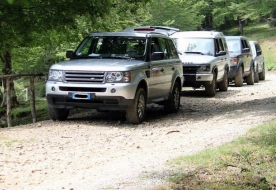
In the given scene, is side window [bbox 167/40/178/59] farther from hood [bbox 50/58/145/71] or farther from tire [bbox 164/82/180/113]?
hood [bbox 50/58/145/71]

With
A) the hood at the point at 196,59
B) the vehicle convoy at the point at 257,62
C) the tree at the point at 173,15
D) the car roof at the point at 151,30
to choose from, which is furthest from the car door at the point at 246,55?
the tree at the point at 173,15

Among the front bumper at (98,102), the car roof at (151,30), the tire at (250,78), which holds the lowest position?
the tire at (250,78)

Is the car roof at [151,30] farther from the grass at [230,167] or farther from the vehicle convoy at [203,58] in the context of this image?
the grass at [230,167]

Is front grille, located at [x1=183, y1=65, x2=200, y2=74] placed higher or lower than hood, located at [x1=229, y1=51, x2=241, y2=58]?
lower

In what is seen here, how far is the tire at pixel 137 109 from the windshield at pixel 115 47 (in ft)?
3.00

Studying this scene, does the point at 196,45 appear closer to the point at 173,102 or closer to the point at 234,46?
the point at 234,46

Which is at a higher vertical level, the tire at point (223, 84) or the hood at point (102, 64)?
the hood at point (102, 64)

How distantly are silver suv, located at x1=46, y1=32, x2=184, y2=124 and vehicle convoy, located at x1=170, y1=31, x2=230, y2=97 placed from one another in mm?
4218

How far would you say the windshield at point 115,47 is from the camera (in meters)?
11.2

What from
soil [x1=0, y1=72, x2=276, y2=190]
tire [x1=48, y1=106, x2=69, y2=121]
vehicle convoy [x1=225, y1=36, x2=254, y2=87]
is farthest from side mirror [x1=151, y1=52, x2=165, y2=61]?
vehicle convoy [x1=225, y1=36, x2=254, y2=87]

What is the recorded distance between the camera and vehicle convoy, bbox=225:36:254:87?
21.0 m

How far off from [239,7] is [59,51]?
93.4ft

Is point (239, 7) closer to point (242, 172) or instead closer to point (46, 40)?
point (46, 40)

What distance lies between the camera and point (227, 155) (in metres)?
7.00
